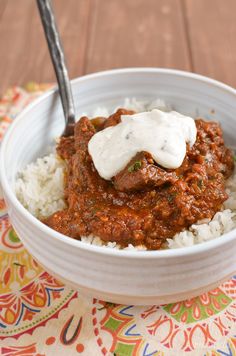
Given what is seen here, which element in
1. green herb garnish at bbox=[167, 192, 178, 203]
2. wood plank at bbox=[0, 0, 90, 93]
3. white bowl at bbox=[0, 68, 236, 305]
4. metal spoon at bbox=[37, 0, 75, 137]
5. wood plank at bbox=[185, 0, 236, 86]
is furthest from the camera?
wood plank at bbox=[0, 0, 90, 93]

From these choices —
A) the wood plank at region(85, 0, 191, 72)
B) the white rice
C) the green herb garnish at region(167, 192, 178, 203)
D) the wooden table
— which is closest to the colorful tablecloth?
the white rice

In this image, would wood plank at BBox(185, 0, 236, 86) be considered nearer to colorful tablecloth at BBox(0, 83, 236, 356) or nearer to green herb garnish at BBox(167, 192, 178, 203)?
green herb garnish at BBox(167, 192, 178, 203)

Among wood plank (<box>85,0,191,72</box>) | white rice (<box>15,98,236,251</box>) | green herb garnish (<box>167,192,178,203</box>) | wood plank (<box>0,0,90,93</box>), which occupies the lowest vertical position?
wood plank (<box>0,0,90,93</box>)

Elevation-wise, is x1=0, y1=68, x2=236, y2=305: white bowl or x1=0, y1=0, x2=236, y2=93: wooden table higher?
x1=0, y1=68, x2=236, y2=305: white bowl

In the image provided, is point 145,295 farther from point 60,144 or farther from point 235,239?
point 60,144

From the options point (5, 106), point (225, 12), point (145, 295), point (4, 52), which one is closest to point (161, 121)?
point (145, 295)

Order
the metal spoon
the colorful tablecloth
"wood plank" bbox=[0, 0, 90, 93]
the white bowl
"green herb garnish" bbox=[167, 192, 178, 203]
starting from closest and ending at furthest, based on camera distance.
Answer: the white bowl, the colorful tablecloth, "green herb garnish" bbox=[167, 192, 178, 203], the metal spoon, "wood plank" bbox=[0, 0, 90, 93]
